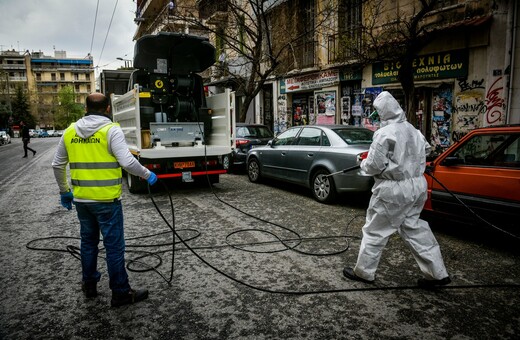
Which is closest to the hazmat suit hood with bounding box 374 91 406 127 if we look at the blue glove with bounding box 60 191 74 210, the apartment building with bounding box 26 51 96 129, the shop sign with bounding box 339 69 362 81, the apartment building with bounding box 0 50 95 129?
the blue glove with bounding box 60 191 74 210

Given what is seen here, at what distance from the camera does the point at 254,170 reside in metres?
10.0

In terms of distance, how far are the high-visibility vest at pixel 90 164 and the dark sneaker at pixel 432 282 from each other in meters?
3.07

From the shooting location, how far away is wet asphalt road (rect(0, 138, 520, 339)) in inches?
114

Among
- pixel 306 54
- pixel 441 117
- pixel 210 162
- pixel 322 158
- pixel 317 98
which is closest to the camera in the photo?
pixel 322 158

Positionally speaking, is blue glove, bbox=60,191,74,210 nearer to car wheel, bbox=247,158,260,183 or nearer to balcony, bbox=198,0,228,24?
car wheel, bbox=247,158,260,183

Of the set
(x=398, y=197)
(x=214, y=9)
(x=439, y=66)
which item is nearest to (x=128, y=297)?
(x=398, y=197)

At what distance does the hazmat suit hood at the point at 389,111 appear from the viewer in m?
3.56

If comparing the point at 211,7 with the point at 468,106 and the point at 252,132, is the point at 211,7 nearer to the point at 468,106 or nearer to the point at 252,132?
the point at 252,132

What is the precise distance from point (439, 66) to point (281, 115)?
30.5 ft

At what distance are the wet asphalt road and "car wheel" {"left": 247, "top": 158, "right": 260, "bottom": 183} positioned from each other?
3592 millimetres

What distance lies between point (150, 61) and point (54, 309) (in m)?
6.94

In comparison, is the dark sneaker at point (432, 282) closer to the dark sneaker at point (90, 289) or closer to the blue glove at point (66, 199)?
the dark sneaker at point (90, 289)

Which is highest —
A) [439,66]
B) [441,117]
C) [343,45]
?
[343,45]

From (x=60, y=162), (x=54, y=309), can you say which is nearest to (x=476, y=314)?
(x=54, y=309)
